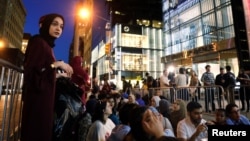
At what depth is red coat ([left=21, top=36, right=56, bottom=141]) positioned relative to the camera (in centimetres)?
224

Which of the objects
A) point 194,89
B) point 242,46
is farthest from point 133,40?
point 194,89

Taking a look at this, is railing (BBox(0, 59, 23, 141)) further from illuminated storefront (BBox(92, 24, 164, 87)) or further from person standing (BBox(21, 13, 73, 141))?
illuminated storefront (BBox(92, 24, 164, 87))

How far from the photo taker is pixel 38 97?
2.27m

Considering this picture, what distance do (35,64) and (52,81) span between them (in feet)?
0.90

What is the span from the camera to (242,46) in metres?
17.4

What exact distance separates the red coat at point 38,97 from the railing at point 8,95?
46cm

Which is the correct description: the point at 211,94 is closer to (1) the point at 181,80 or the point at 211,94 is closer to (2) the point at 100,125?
(1) the point at 181,80

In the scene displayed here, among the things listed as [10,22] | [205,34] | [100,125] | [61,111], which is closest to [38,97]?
[61,111]

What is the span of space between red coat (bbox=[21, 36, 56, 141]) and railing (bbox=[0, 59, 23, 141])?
46cm

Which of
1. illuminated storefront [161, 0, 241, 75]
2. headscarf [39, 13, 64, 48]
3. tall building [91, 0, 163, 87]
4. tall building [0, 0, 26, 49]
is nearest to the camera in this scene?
headscarf [39, 13, 64, 48]

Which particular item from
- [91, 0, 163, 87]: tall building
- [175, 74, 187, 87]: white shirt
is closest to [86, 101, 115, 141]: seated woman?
[175, 74, 187, 87]: white shirt

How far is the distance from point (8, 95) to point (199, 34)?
23707 millimetres

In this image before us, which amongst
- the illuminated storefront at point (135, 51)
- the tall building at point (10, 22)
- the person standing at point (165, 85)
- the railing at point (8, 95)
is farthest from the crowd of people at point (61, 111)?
the tall building at point (10, 22)

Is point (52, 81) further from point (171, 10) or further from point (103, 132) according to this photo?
point (171, 10)
